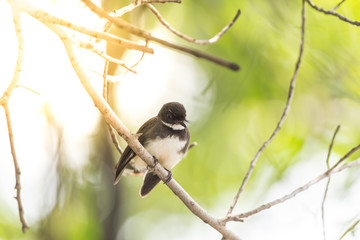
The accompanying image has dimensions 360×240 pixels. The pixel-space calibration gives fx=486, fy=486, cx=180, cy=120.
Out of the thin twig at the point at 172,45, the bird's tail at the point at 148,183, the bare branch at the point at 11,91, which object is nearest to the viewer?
the thin twig at the point at 172,45

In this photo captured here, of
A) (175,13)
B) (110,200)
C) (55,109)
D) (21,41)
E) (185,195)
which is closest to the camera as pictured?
(21,41)

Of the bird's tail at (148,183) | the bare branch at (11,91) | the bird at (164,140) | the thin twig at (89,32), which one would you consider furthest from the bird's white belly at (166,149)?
the thin twig at (89,32)

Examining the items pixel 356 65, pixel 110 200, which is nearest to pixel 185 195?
pixel 356 65

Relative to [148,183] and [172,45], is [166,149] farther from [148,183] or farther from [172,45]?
[172,45]

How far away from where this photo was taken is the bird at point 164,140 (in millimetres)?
3516

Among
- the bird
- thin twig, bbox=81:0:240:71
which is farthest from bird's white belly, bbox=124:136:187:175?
thin twig, bbox=81:0:240:71

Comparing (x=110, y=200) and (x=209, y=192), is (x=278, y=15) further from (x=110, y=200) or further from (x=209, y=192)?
(x=110, y=200)

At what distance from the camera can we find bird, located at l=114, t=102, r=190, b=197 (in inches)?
138

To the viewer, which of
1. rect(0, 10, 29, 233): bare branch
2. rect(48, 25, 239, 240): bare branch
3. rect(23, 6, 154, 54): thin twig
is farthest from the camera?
rect(48, 25, 239, 240): bare branch

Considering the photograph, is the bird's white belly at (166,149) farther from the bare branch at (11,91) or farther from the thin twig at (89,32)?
the thin twig at (89,32)

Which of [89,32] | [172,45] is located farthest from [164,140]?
[172,45]

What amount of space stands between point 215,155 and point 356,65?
1.71m

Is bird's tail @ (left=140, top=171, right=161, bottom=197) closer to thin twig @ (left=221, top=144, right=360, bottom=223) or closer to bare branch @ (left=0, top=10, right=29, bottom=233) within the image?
thin twig @ (left=221, top=144, right=360, bottom=223)

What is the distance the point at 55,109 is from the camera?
173 inches
